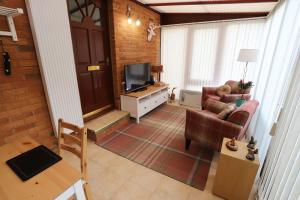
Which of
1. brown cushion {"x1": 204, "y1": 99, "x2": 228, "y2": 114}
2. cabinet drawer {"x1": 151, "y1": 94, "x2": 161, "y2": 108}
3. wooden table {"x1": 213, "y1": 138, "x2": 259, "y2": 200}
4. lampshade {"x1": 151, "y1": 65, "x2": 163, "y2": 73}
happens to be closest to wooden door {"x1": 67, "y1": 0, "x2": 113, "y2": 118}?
cabinet drawer {"x1": 151, "y1": 94, "x2": 161, "y2": 108}

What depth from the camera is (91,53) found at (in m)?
A: 2.84

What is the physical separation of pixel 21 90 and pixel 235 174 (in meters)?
2.55

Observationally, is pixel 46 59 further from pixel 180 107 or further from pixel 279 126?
pixel 180 107

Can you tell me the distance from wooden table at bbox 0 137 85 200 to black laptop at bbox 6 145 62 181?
0.02 metres

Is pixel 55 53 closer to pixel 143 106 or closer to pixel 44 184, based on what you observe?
pixel 44 184

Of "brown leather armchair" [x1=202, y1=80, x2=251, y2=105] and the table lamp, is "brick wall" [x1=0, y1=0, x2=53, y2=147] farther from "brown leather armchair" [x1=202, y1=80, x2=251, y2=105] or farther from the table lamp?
the table lamp

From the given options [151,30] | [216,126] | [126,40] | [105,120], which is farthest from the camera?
[151,30]

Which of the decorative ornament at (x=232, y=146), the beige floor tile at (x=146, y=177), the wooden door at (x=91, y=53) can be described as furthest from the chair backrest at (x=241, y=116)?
the wooden door at (x=91, y=53)

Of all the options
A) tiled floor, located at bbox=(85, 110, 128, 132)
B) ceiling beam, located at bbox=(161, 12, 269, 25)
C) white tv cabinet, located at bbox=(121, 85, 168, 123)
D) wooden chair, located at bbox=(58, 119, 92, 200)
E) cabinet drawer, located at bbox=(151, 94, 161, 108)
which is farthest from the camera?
cabinet drawer, located at bbox=(151, 94, 161, 108)

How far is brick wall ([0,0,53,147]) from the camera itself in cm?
168

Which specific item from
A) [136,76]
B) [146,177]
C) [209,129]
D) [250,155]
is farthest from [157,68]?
[250,155]

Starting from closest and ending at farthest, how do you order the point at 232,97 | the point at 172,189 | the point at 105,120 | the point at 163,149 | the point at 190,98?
the point at 172,189 < the point at 163,149 < the point at 105,120 < the point at 232,97 < the point at 190,98

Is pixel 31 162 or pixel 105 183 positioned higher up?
pixel 31 162

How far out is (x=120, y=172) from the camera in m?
1.94
